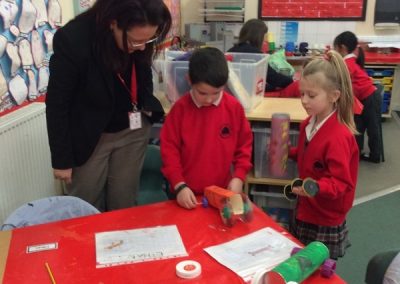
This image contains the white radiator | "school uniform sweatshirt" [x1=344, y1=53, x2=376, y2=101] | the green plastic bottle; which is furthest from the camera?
"school uniform sweatshirt" [x1=344, y1=53, x2=376, y2=101]

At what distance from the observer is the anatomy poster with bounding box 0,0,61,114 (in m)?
2.05

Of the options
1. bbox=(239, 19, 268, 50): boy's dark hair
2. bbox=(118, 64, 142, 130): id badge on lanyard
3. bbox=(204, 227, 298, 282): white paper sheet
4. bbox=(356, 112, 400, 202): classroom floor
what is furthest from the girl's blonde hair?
bbox=(239, 19, 268, 50): boy's dark hair

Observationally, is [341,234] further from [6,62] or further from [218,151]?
[6,62]

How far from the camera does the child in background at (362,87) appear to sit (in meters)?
3.58

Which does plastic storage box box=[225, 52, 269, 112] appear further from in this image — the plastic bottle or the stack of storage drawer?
the plastic bottle

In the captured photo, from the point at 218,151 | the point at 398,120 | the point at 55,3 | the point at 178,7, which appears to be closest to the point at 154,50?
the point at 218,151

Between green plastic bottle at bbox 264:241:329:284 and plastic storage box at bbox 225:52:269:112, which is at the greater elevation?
plastic storage box at bbox 225:52:269:112

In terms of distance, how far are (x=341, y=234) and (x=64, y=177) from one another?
1156mm

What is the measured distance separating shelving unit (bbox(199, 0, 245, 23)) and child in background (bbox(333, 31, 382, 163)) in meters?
1.89

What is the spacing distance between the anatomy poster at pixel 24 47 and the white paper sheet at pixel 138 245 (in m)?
1.13

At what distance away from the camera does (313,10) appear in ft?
17.2

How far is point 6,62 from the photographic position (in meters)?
2.06

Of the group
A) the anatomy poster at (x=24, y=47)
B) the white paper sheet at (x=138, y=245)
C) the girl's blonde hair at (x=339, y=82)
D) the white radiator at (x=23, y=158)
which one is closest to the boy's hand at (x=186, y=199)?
the white paper sheet at (x=138, y=245)

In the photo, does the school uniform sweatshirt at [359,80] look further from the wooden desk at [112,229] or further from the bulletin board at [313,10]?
the wooden desk at [112,229]
